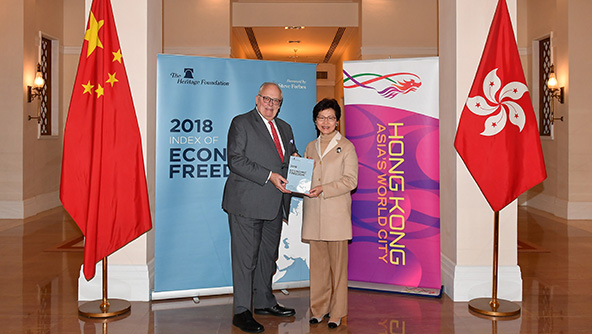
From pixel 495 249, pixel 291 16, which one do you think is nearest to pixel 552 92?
pixel 291 16

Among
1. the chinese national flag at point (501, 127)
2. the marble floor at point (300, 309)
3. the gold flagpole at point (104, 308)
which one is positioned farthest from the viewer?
the chinese national flag at point (501, 127)

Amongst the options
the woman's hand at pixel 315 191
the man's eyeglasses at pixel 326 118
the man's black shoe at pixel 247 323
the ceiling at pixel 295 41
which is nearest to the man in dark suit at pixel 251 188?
the man's black shoe at pixel 247 323

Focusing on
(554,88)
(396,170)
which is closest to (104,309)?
(396,170)

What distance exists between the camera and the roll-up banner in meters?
4.73

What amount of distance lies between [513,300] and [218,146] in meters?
2.90

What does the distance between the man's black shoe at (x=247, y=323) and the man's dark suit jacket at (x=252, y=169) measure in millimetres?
726

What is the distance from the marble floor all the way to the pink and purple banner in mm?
284

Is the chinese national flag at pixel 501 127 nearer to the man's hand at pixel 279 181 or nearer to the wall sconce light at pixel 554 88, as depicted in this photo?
the man's hand at pixel 279 181

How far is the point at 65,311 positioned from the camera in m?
4.47

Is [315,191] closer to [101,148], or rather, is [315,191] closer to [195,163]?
[195,163]

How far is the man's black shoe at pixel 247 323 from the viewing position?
3.96 m

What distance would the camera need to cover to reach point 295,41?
16.1 metres

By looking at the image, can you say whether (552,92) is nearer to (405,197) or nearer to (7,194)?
(405,197)

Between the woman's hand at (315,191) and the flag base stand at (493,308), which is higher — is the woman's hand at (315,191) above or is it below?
above
